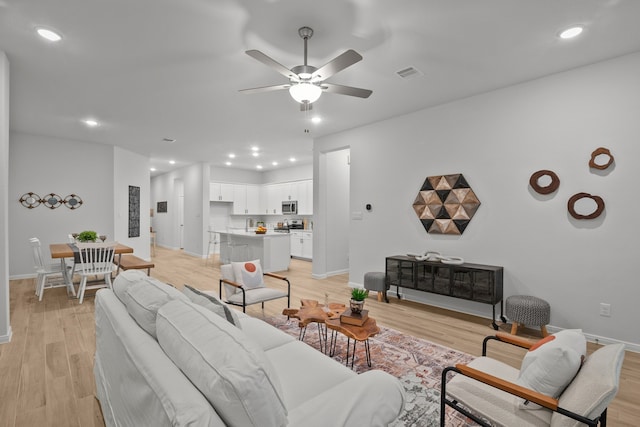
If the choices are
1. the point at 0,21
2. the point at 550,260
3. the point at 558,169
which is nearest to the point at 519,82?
the point at 558,169

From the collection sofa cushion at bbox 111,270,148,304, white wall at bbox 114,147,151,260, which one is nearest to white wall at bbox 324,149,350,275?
sofa cushion at bbox 111,270,148,304

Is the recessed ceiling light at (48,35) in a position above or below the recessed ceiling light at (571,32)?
above

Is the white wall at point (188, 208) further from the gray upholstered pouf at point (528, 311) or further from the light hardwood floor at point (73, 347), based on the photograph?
the gray upholstered pouf at point (528, 311)

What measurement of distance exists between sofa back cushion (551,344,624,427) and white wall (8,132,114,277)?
7999mm

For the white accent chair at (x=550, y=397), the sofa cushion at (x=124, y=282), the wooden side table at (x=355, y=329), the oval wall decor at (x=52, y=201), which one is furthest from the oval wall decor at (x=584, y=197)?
the oval wall decor at (x=52, y=201)

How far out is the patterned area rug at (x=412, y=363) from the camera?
6.67 ft

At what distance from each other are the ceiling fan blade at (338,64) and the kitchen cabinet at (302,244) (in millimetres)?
Answer: 6208

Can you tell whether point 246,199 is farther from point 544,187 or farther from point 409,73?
point 544,187

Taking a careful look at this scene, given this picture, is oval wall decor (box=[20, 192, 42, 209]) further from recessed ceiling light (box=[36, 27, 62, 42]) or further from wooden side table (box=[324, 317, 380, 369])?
wooden side table (box=[324, 317, 380, 369])

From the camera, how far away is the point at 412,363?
8.94ft

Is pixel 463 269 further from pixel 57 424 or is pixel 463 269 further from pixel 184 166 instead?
pixel 184 166

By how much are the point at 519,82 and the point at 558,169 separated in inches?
43.6

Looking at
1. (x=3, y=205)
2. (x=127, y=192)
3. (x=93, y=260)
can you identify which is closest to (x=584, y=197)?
(x=3, y=205)

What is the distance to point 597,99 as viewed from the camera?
3.18m
